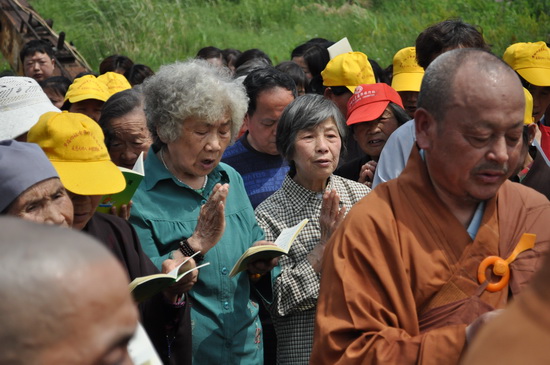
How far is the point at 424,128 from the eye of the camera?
2738 mm

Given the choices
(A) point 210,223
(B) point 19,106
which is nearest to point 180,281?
(A) point 210,223

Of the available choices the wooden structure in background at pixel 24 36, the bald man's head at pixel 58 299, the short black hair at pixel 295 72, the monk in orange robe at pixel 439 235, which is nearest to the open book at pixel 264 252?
the monk in orange robe at pixel 439 235

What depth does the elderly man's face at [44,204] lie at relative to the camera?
2.65 metres

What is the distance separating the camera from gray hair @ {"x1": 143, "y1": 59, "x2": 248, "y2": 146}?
3.86m

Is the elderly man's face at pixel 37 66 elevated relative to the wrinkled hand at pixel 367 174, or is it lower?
lower

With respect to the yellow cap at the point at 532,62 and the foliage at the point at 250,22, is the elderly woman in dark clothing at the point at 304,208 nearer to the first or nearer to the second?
the yellow cap at the point at 532,62

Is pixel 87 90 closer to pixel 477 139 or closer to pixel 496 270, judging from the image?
pixel 477 139

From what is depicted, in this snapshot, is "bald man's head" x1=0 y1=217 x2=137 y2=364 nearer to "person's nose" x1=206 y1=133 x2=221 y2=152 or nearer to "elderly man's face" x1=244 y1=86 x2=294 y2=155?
"person's nose" x1=206 y1=133 x2=221 y2=152

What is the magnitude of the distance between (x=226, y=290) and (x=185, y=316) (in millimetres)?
278

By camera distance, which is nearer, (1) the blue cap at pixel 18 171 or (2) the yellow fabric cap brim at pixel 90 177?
(1) the blue cap at pixel 18 171

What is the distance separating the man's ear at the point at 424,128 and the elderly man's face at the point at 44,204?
1.17 meters

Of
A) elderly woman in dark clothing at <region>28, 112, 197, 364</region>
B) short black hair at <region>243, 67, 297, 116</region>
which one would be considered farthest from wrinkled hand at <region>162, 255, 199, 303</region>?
short black hair at <region>243, 67, 297, 116</region>

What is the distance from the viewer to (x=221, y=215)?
354 cm

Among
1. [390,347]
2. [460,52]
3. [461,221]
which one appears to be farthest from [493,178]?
[390,347]
